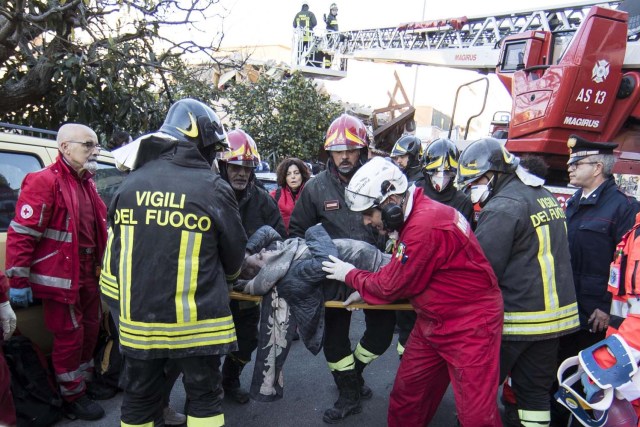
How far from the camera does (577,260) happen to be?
3256mm

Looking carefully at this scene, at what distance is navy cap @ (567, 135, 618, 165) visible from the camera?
3188mm

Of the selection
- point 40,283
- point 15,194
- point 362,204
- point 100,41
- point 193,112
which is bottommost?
point 40,283

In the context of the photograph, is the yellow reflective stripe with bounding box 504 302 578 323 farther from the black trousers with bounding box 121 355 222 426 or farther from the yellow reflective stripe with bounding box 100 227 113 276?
the yellow reflective stripe with bounding box 100 227 113 276

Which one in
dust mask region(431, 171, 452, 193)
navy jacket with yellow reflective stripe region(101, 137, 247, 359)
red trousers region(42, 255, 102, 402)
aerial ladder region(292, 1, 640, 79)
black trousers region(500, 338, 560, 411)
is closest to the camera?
navy jacket with yellow reflective stripe region(101, 137, 247, 359)

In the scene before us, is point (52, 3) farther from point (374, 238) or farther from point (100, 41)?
point (374, 238)

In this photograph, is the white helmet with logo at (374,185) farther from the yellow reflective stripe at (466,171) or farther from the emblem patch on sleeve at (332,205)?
the emblem patch on sleeve at (332,205)

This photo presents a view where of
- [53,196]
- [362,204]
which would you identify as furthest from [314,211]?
[53,196]

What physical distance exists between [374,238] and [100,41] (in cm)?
403

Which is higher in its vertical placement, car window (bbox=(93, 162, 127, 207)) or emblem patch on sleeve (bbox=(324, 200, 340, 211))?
emblem patch on sleeve (bbox=(324, 200, 340, 211))

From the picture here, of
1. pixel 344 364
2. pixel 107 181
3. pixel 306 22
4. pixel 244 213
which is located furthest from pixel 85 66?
pixel 306 22

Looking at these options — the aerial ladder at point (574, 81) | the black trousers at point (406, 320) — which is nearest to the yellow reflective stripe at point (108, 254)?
the black trousers at point (406, 320)

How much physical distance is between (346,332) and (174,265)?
64.2 inches

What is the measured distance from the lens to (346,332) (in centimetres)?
340

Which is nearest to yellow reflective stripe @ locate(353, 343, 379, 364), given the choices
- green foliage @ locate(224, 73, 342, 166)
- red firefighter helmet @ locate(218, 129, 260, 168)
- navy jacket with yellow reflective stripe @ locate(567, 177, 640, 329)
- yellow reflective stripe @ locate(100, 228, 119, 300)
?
navy jacket with yellow reflective stripe @ locate(567, 177, 640, 329)
